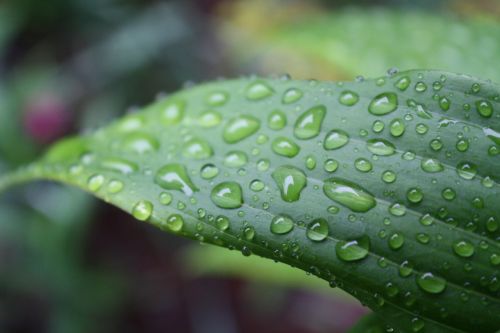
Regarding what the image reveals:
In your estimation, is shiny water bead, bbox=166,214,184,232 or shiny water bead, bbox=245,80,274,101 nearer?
shiny water bead, bbox=166,214,184,232

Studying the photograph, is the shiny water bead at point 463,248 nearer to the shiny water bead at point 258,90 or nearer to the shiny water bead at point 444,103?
the shiny water bead at point 444,103

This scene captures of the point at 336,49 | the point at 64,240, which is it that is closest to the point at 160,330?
the point at 64,240

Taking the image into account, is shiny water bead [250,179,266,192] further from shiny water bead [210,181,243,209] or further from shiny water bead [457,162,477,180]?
shiny water bead [457,162,477,180]

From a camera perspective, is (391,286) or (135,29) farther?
(135,29)

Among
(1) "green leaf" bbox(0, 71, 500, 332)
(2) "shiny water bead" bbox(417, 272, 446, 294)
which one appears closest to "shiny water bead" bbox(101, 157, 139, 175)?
(1) "green leaf" bbox(0, 71, 500, 332)

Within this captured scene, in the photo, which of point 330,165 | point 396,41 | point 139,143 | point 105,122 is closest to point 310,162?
point 330,165

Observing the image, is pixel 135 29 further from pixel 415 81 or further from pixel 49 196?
pixel 415 81
